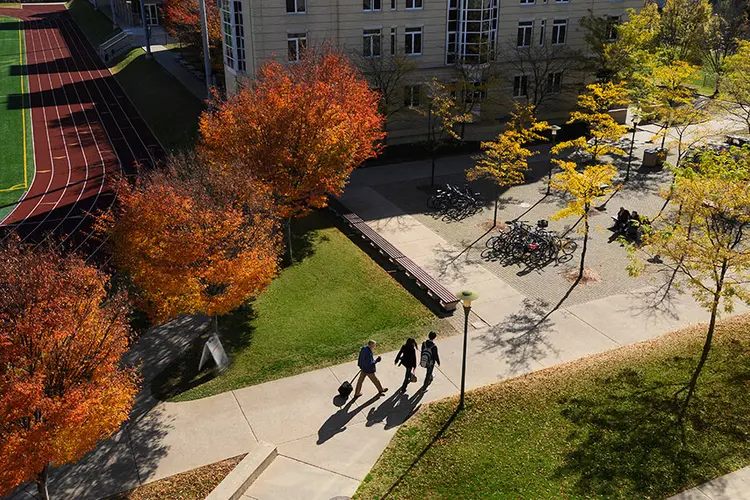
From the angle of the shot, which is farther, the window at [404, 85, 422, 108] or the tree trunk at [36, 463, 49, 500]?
the window at [404, 85, 422, 108]

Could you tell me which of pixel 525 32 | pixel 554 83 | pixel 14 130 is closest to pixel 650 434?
→ pixel 525 32

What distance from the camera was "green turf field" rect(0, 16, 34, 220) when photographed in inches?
1485

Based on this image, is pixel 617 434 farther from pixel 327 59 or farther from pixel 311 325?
pixel 327 59

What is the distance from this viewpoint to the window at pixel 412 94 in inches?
1684

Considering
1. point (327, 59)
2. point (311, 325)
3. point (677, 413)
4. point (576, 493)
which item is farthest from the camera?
point (327, 59)

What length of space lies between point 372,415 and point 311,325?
17.2ft

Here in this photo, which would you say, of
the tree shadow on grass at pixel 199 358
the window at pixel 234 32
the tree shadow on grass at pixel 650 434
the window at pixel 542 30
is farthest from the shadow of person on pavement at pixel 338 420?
the window at pixel 542 30

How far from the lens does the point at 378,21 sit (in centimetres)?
4100

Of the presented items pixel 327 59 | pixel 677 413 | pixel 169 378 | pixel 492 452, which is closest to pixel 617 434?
pixel 677 413

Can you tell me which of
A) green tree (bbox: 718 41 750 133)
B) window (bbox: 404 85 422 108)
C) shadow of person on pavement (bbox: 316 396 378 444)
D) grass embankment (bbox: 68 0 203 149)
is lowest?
shadow of person on pavement (bbox: 316 396 378 444)

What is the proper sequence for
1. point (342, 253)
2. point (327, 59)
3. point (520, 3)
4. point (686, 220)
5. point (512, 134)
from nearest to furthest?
point (686, 220) → point (342, 253) → point (512, 134) → point (327, 59) → point (520, 3)

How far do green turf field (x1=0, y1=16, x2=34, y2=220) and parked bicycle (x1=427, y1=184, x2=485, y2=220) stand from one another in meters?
22.3

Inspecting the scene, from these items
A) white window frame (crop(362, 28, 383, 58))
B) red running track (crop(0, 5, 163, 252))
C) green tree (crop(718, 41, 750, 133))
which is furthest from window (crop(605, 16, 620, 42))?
red running track (crop(0, 5, 163, 252))

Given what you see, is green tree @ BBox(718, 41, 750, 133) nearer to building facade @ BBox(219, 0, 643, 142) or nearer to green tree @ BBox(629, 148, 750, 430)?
building facade @ BBox(219, 0, 643, 142)
